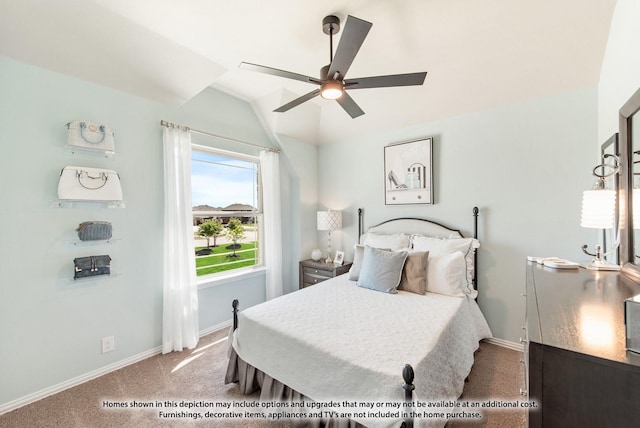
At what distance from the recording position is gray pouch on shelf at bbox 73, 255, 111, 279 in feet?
7.02

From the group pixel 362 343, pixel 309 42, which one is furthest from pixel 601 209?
pixel 309 42

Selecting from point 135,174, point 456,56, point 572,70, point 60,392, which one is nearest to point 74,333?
point 60,392

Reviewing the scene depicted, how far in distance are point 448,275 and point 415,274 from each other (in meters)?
0.29

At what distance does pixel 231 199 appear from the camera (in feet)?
11.2

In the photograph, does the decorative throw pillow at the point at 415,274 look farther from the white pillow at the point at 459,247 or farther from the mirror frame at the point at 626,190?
the mirror frame at the point at 626,190

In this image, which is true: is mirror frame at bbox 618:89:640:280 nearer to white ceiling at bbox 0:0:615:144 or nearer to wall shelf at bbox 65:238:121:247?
white ceiling at bbox 0:0:615:144

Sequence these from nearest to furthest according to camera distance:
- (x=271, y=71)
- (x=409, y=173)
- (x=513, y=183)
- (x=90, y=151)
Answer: (x=271, y=71), (x=90, y=151), (x=513, y=183), (x=409, y=173)

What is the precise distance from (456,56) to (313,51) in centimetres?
123

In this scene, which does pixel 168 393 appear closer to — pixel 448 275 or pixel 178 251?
pixel 178 251

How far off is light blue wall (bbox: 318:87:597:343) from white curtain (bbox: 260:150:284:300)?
173 cm

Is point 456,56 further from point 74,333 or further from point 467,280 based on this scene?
point 74,333

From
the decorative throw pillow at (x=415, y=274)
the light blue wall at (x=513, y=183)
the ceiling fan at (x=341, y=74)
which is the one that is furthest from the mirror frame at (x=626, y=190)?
the decorative throw pillow at (x=415, y=274)

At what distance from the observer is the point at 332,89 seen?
177 cm

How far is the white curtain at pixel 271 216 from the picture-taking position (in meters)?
3.61
